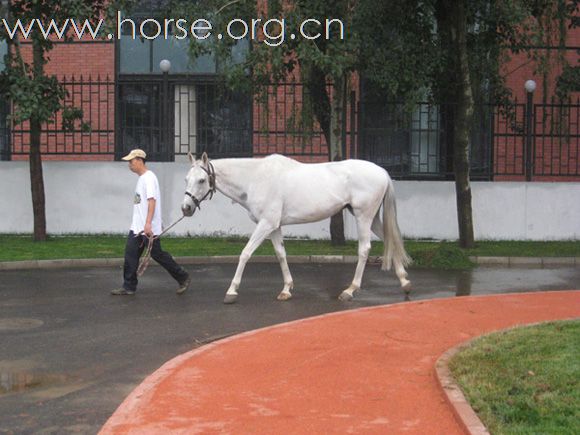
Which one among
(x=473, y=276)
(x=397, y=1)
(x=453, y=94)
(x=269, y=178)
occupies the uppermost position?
(x=397, y=1)

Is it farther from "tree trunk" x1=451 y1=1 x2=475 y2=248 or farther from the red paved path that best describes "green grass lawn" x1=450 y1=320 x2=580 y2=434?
"tree trunk" x1=451 y1=1 x2=475 y2=248

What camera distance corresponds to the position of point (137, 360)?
9742 millimetres

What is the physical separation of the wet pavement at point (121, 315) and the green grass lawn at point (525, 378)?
2.57m

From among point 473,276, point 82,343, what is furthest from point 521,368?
point 473,276

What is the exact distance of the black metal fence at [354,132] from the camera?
2362 centimetres

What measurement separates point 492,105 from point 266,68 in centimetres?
531

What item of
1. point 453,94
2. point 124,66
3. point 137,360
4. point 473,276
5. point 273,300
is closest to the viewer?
point 137,360

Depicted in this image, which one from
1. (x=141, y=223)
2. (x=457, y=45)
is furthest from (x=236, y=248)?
(x=141, y=223)

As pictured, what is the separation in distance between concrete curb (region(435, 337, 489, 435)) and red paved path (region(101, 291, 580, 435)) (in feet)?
0.22

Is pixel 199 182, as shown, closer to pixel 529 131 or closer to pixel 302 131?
pixel 302 131

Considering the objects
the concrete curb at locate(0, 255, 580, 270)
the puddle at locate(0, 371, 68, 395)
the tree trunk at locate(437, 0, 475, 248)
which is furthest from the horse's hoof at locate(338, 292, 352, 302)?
the tree trunk at locate(437, 0, 475, 248)

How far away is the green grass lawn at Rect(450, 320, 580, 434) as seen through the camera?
23.2 feet

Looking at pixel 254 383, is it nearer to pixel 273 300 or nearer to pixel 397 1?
pixel 273 300

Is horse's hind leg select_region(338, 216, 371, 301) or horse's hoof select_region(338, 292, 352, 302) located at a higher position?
horse's hind leg select_region(338, 216, 371, 301)
